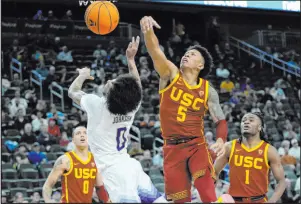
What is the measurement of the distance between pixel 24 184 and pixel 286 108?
30.2 ft

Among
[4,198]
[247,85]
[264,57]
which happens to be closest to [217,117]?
[4,198]

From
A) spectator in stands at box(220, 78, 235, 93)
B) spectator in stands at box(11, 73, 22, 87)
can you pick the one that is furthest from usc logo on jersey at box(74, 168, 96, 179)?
spectator in stands at box(220, 78, 235, 93)

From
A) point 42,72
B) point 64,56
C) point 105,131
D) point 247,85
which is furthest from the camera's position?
point 247,85

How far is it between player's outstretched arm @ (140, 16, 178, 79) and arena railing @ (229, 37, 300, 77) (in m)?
15.5

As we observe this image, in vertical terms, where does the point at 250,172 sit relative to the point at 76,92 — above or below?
below

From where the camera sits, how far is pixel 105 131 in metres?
6.55

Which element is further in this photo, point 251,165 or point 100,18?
point 100,18

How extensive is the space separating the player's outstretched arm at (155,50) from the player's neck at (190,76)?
5.4 inches

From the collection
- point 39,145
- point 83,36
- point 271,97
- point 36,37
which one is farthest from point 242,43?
point 39,145

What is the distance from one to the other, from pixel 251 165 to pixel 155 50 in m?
1.93

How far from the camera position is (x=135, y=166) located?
21.1 ft

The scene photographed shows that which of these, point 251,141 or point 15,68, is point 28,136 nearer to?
point 15,68

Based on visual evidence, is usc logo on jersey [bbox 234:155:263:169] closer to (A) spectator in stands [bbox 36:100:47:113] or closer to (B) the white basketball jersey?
(B) the white basketball jersey

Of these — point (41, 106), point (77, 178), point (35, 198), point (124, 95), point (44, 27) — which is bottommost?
point (35, 198)
